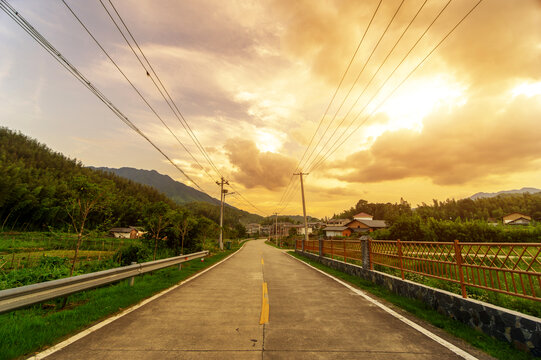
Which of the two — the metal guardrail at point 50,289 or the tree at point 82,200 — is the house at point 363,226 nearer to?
the tree at point 82,200

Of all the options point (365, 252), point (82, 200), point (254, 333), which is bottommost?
point (254, 333)

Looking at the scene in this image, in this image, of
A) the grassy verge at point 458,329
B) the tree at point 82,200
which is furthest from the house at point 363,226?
the tree at point 82,200

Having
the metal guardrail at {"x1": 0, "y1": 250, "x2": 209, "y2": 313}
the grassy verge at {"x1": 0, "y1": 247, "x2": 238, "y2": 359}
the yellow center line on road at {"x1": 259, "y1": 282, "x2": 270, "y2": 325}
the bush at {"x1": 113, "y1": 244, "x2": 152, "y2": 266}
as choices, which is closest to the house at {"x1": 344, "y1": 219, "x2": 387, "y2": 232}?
the bush at {"x1": 113, "y1": 244, "x2": 152, "y2": 266}

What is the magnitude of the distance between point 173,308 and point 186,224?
12732 millimetres

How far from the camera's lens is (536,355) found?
321 centimetres

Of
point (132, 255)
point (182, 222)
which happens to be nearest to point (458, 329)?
point (132, 255)

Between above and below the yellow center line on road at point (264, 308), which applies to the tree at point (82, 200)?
above

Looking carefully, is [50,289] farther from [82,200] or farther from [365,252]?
[365,252]

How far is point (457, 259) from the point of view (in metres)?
5.12

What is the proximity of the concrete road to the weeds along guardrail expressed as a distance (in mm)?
1741

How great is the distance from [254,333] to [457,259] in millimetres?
4577

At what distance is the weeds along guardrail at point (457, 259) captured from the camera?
3.84 m

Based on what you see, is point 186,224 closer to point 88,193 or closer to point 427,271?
point 88,193

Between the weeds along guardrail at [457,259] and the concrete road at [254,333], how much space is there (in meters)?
1.74
